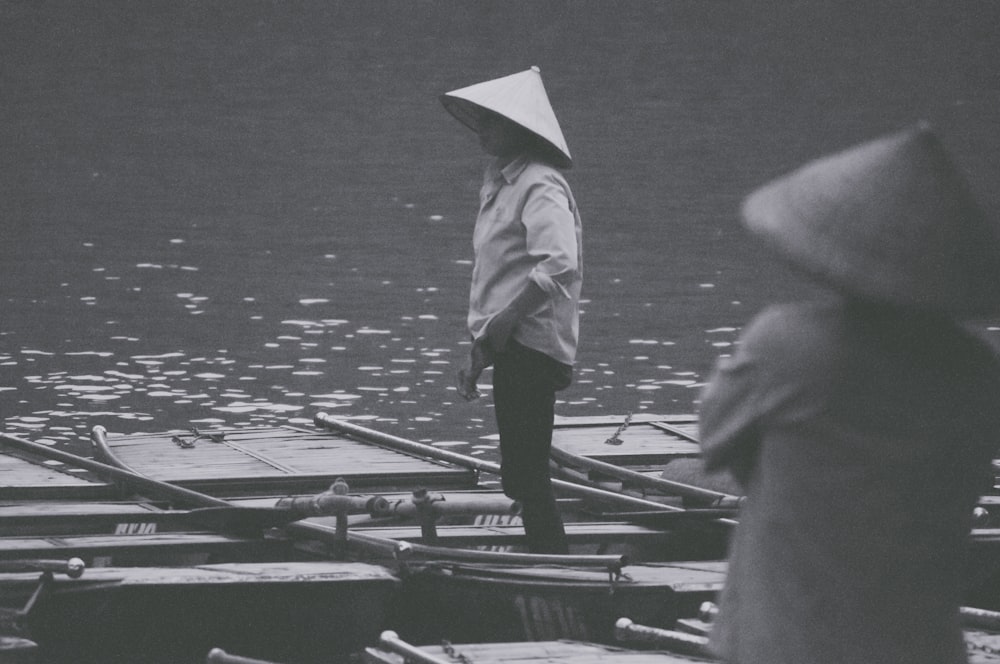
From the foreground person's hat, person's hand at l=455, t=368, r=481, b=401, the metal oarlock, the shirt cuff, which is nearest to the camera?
the foreground person's hat

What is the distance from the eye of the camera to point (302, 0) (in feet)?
121

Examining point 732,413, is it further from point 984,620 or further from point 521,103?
point 521,103

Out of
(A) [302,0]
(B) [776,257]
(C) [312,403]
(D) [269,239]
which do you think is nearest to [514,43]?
(A) [302,0]

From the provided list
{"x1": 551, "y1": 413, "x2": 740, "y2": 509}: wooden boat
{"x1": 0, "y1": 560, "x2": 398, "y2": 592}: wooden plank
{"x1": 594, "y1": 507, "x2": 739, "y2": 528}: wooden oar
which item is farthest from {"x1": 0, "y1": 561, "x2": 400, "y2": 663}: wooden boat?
{"x1": 551, "y1": 413, "x2": 740, "y2": 509}: wooden boat

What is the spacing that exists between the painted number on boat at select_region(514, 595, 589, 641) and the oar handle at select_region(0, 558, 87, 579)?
1336 mm

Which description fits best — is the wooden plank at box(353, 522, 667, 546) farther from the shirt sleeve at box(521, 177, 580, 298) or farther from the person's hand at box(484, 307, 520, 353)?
the shirt sleeve at box(521, 177, 580, 298)

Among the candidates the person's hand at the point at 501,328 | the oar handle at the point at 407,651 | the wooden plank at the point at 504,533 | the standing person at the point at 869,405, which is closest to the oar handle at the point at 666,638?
the oar handle at the point at 407,651

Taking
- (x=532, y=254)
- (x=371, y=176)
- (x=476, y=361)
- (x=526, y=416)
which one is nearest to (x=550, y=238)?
(x=532, y=254)

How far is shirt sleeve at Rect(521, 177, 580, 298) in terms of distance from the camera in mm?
5535

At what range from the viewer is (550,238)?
5562mm

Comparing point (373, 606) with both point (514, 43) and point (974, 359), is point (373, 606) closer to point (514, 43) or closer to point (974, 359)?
point (974, 359)

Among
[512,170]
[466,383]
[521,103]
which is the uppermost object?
[521,103]

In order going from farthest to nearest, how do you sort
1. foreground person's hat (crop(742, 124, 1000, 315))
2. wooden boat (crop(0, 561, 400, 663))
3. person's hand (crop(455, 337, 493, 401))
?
person's hand (crop(455, 337, 493, 401))
wooden boat (crop(0, 561, 400, 663))
foreground person's hat (crop(742, 124, 1000, 315))

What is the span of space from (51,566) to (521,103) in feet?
6.59
